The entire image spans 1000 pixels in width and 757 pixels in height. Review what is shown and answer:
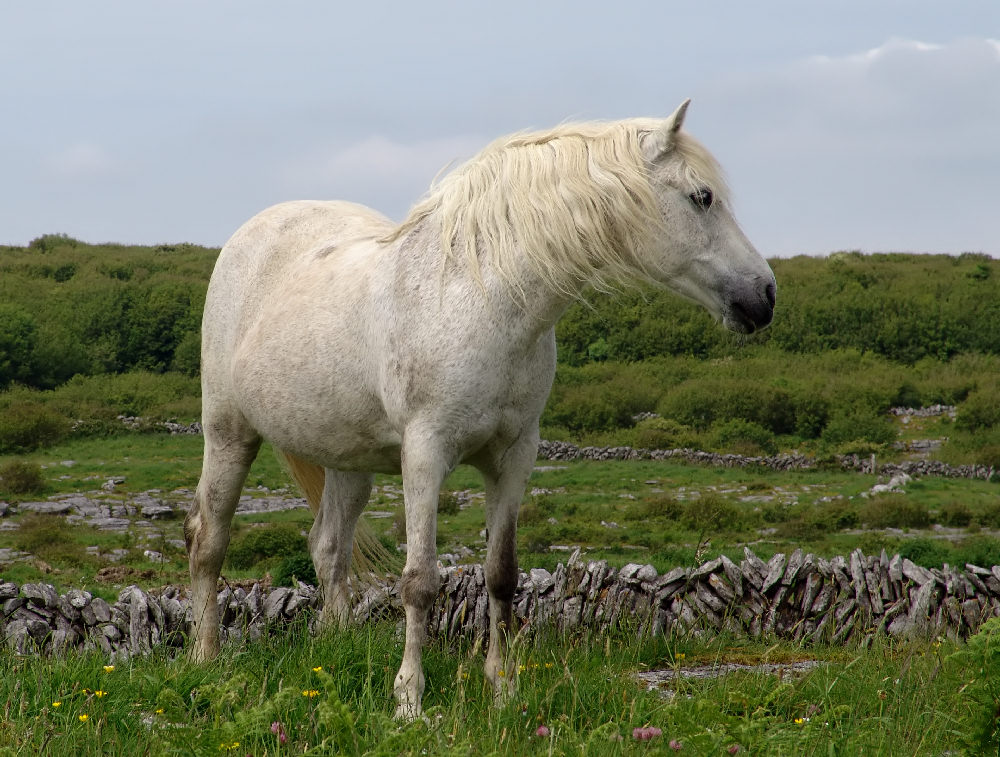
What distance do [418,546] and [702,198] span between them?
2016 millimetres

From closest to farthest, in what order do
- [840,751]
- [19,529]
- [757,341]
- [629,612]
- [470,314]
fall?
[840,751]
[470,314]
[629,612]
[19,529]
[757,341]

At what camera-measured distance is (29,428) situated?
88.4 ft

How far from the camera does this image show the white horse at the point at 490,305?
4.27m

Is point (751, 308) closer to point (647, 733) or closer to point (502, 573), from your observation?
point (502, 573)

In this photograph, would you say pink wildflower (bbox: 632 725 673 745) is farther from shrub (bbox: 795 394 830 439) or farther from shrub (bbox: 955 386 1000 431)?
shrub (bbox: 955 386 1000 431)

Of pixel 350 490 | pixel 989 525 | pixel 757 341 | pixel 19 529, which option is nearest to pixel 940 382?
pixel 757 341

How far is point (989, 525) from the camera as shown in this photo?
19.2m

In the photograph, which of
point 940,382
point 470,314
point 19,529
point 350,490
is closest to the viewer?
point 470,314

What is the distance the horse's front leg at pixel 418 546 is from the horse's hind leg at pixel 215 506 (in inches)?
82.3

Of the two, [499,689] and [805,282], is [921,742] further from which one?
[805,282]

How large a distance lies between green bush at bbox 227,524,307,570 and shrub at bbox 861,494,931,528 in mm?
11236

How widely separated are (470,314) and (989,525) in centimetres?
1819

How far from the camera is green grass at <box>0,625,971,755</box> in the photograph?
3.36 meters

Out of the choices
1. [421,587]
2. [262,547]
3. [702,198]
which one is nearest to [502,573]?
[421,587]
